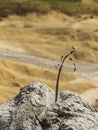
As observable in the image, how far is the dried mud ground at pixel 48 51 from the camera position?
42594 millimetres

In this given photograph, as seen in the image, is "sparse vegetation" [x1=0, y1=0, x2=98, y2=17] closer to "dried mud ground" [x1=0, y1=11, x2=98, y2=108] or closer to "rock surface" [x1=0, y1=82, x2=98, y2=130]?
"dried mud ground" [x1=0, y1=11, x2=98, y2=108]

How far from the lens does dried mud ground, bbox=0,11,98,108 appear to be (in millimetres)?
42594

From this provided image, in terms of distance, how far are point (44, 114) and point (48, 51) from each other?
141 ft

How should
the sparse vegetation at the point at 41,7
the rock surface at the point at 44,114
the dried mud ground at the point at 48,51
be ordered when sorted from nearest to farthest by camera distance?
the rock surface at the point at 44,114
the dried mud ground at the point at 48,51
the sparse vegetation at the point at 41,7

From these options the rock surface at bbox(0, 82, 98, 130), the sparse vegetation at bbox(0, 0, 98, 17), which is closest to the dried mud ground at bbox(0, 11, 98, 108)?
the sparse vegetation at bbox(0, 0, 98, 17)

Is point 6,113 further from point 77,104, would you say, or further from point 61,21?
point 61,21

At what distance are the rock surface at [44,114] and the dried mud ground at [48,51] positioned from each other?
836 inches

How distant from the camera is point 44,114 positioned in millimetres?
12938

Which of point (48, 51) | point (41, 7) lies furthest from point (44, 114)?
point (41, 7)

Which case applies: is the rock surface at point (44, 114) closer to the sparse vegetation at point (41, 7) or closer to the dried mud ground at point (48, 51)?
the dried mud ground at point (48, 51)

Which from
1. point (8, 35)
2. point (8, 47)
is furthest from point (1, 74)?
point (8, 35)

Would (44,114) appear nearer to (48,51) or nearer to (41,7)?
(48,51)

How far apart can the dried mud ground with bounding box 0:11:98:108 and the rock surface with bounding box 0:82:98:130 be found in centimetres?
2124

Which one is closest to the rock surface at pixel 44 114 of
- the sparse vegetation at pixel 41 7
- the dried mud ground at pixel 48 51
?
the dried mud ground at pixel 48 51
